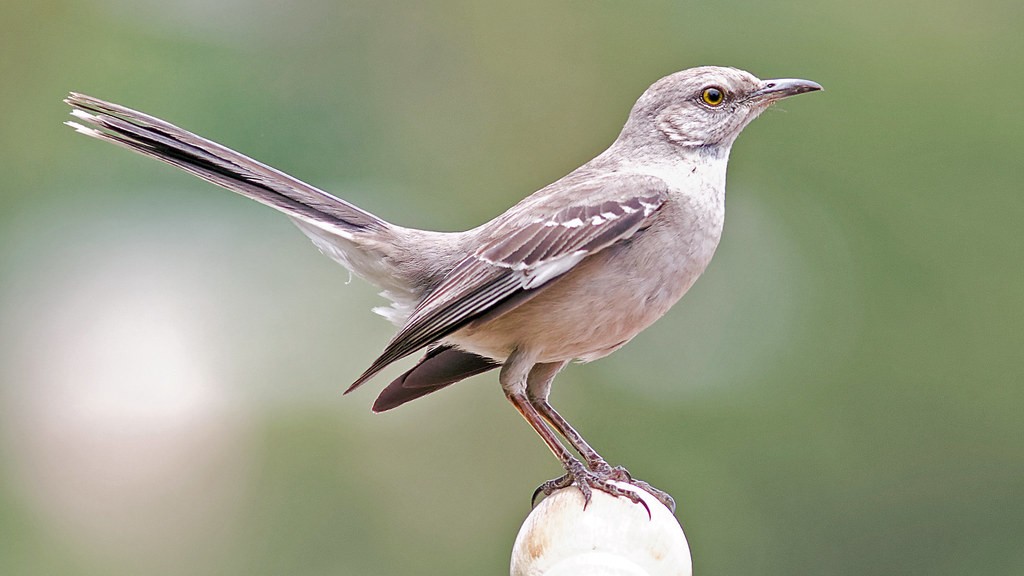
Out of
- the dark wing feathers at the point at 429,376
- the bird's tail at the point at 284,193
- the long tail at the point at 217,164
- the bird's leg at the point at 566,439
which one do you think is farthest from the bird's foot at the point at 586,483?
the long tail at the point at 217,164

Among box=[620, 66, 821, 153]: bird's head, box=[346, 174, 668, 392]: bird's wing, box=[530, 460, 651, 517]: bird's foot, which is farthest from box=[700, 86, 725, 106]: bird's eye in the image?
box=[530, 460, 651, 517]: bird's foot

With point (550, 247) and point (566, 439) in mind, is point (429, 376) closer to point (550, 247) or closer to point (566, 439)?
point (566, 439)

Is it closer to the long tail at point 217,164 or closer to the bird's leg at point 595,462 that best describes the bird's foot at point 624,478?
the bird's leg at point 595,462

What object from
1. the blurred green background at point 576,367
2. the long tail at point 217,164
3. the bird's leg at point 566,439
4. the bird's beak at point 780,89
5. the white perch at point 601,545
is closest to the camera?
the white perch at point 601,545

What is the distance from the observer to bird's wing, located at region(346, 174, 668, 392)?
2.58 metres

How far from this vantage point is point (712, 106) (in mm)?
2916

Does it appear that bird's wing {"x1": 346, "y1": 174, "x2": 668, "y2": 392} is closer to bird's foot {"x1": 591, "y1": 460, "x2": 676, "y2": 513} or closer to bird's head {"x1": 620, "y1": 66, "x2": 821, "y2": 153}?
bird's head {"x1": 620, "y1": 66, "x2": 821, "y2": 153}

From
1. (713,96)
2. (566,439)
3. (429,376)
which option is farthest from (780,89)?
(429,376)

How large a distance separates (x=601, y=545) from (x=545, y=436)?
0.71 metres

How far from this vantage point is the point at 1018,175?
529cm

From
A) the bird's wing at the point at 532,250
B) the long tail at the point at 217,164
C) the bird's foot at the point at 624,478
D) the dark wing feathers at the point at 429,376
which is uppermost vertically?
the long tail at the point at 217,164

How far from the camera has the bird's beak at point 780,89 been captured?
2.83 m

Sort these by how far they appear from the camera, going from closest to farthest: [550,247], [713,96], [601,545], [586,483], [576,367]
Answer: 1. [601,545]
2. [586,483]
3. [550,247]
4. [713,96]
5. [576,367]

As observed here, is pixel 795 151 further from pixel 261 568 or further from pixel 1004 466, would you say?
pixel 261 568
